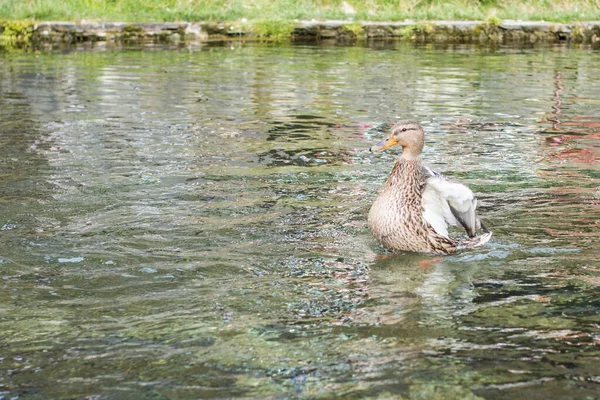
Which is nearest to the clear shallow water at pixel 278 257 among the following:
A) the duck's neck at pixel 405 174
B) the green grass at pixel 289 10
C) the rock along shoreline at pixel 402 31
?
the duck's neck at pixel 405 174

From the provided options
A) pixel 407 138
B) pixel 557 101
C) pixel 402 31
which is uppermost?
pixel 402 31

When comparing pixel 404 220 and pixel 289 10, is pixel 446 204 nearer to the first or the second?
pixel 404 220

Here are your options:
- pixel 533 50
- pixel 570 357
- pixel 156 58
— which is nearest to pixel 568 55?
pixel 533 50

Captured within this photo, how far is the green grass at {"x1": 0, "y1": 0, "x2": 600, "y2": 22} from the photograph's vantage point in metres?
23.7

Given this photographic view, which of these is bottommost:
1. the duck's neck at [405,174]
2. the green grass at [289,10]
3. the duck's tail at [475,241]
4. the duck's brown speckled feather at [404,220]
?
the duck's tail at [475,241]

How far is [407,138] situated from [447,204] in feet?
1.81

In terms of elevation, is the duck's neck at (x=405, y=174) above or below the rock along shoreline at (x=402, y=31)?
below

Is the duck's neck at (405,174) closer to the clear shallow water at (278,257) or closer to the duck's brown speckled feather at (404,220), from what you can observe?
the duck's brown speckled feather at (404,220)

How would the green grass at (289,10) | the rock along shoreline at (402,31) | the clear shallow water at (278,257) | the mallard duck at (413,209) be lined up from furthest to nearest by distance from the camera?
the green grass at (289,10), the rock along shoreline at (402,31), the mallard duck at (413,209), the clear shallow water at (278,257)

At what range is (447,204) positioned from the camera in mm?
6672

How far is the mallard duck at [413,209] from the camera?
6543 millimetres

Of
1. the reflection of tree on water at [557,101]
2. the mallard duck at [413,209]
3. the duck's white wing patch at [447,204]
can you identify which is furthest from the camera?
the reflection of tree on water at [557,101]

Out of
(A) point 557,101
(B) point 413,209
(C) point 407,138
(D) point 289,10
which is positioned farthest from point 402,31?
(B) point 413,209

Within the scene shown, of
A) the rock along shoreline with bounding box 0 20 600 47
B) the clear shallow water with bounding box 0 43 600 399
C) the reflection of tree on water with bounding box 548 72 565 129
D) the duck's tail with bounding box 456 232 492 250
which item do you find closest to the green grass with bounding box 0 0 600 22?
the rock along shoreline with bounding box 0 20 600 47
